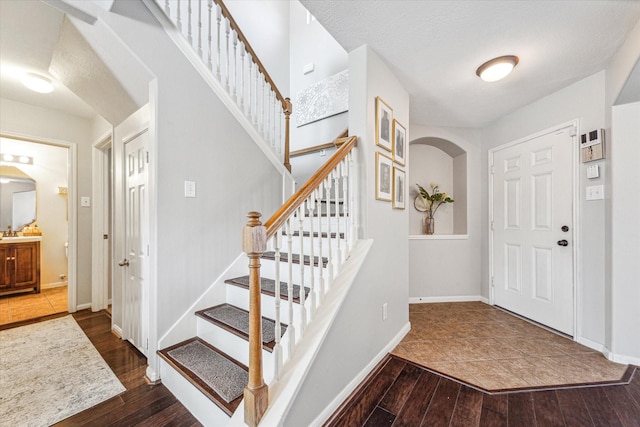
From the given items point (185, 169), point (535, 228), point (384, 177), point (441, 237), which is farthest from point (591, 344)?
point (185, 169)

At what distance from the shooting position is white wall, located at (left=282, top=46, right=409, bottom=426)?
1.42m

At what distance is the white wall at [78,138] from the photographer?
121 inches

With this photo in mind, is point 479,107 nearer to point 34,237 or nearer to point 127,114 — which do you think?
point 127,114

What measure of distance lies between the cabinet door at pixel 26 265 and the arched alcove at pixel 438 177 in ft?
19.1

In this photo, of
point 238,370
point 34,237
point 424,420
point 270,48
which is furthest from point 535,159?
point 34,237

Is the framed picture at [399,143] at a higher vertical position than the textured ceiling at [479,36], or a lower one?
lower

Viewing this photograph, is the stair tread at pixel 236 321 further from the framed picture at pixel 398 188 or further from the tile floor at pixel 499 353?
the framed picture at pixel 398 188

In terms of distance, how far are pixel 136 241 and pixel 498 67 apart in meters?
3.35

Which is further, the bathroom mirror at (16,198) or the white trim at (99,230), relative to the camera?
the bathroom mirror at (16,198)

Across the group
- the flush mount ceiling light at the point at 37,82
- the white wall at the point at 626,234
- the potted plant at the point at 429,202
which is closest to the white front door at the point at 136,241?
the flush mount ceiling light at the point at 37,82

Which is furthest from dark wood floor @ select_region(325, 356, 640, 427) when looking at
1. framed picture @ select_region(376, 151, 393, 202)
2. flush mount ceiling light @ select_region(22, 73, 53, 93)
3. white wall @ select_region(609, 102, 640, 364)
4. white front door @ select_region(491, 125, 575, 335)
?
flush mount ceiling light @ select_region(22, 73, 53, 93)

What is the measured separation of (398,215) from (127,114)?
2694 millimetres

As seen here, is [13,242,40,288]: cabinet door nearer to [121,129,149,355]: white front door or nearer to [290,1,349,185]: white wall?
[121,129,149,355]: white front door

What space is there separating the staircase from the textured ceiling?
122 cm
